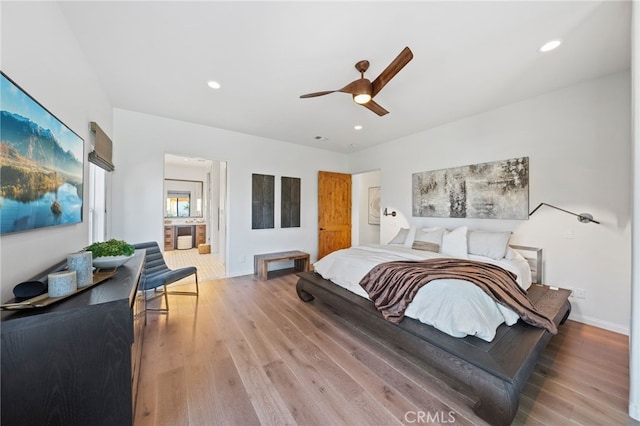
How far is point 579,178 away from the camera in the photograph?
2699mm

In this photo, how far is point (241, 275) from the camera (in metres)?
4.45

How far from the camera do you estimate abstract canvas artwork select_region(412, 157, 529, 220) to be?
3.14m

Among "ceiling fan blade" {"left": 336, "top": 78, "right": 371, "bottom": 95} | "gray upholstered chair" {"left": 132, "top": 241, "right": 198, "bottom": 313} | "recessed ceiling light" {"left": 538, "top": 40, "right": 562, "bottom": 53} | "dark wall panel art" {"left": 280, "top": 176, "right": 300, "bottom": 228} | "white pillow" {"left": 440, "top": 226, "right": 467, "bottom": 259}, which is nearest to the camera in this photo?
"recessed ceiling light" {"left": 538, "top": 40, "right": 562, "bottom": 53}

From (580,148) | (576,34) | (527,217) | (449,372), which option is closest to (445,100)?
(576,34)

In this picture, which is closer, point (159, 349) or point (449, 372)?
point (449, 372)

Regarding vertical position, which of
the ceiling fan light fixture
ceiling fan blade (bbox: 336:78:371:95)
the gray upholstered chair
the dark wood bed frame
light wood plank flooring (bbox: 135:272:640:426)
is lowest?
light wood plank flooring (bbox: 135:272:640:426)

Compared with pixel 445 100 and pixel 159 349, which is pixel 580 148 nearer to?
pixel 445 100

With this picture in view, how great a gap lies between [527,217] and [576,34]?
1981 millimetres

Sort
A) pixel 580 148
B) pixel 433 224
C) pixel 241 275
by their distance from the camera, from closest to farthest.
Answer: pixel 580 148 < pixel 433 224 < pixel 241 275

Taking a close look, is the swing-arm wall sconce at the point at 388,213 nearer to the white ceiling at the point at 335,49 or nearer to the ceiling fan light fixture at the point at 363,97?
the white ceiling at the point at 335,49

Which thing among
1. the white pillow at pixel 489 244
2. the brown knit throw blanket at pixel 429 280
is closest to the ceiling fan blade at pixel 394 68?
the brown knit throw blanket at pixel 429 280

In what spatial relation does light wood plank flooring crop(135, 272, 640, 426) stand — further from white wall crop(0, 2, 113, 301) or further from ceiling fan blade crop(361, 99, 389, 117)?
ceiling fan blade crop(361, 99, 389, 117)

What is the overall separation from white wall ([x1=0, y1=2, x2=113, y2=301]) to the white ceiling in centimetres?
26

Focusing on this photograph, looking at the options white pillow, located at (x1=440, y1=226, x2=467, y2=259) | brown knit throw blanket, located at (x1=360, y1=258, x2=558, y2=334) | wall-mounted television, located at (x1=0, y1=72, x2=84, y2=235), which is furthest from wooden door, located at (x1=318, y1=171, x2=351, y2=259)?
wall-mounted television, located at (x1=0, y1=72, x2=84, y2=235)
